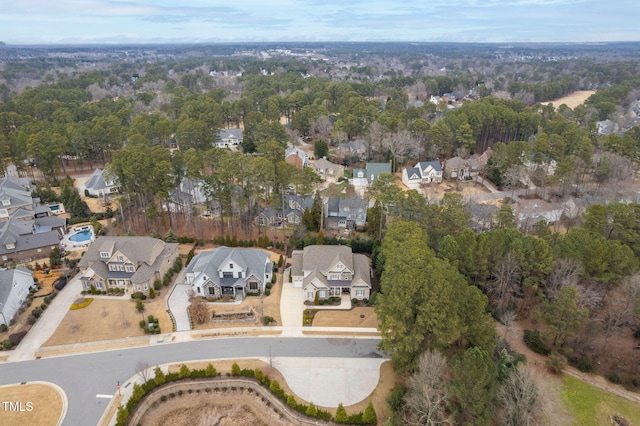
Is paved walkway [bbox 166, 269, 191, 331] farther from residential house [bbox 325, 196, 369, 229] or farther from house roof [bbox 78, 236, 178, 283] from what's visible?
residential house [bbox 325, 196, 369, 229]

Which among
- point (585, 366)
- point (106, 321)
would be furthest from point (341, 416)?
Answer: point (106, 321)

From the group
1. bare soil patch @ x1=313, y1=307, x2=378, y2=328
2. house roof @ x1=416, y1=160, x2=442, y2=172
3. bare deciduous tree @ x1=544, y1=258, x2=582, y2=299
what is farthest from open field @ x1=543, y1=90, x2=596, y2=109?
bare soil patch @ x1=313, y1=307, x2=378, y2=328

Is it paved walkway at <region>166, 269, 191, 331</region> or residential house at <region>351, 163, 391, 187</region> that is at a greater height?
residential house at <region>351, 163, 391, 187</region>

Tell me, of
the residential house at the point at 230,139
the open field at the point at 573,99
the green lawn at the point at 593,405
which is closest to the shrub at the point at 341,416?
the green lawn at the point at 593,405

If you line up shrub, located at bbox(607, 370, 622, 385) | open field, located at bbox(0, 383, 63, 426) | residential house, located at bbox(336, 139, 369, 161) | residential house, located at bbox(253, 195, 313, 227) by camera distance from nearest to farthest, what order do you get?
open field, located at bbox(0, 383, 63, 426) → shrub, located at bbox(607, 370, 622, 385) → residential house, located at bbox(253, 195, 313, 227) → residential house, located at bbox(336, 139, 369, 161)

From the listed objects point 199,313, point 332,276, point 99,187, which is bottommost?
point 199,313

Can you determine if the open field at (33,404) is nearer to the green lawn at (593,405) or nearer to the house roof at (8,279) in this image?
the house roof at (8,279)

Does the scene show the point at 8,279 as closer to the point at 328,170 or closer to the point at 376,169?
the point at 328,170

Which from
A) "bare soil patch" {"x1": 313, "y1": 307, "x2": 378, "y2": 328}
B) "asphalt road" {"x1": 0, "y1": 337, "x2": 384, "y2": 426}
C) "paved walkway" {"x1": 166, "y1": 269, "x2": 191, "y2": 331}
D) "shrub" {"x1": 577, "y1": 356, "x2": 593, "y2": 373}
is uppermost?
Result: "shrub" {"x1": 577, "y1": 356, "x2": 593, "y2": 373}
